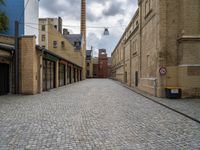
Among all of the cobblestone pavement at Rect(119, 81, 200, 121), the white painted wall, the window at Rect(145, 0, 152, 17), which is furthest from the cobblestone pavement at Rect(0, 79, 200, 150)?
the white painted wall

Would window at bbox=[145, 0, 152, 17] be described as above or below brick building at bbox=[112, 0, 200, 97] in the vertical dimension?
above

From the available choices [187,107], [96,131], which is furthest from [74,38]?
[96,131]

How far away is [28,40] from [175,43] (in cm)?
1010

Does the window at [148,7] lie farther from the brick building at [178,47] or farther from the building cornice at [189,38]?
the building cornice at [189,38]

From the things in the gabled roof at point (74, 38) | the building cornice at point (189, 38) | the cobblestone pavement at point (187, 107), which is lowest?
the cobblestone pavement at point (187, 107)

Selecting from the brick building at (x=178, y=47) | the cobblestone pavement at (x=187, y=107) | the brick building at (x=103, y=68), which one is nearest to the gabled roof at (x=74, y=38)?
the brick building at (x=103, y=68)

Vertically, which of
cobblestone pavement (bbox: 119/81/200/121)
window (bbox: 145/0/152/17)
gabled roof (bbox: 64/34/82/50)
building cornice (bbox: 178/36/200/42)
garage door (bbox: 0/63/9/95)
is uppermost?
gabled roof (bbox: 64/34/82/50)

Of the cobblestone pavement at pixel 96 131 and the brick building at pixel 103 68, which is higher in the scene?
the brick building at pixel 103 68

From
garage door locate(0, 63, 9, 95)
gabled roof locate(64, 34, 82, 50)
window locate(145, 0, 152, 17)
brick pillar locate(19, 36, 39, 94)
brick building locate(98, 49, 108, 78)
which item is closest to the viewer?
garage door locate(0, 63, 9, 95)

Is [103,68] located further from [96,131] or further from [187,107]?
[96,131]

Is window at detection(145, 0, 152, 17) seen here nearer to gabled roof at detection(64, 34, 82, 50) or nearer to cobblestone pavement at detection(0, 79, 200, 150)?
cobblestone pavement at detection(0, 79, 200, 150)

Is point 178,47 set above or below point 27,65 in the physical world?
above

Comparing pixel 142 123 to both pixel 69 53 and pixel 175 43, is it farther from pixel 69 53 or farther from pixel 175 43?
pixel 69 53

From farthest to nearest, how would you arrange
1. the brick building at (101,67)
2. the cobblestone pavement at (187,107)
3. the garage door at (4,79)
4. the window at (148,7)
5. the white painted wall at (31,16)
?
1. the brick building at (101,67)
2. the white painted wall at (31,16)
3. the window at (148,7)
4. the garage door at (4,79)
5. the cobblestone pavement at (187,107)
